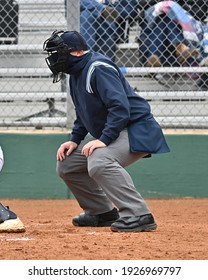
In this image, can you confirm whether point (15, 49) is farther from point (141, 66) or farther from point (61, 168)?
point (61, 168)

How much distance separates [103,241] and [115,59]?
4.68m

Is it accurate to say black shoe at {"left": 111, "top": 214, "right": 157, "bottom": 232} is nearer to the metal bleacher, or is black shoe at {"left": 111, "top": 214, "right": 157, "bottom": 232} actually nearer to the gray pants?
the gray pants

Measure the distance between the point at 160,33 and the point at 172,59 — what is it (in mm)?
367

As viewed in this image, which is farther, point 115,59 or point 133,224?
point 115,59

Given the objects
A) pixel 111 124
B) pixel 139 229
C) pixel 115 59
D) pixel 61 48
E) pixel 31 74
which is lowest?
pixel 31 74

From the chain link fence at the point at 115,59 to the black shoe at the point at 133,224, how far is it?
3.41m

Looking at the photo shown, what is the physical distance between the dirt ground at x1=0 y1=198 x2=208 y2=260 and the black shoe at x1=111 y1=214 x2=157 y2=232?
0.07 m

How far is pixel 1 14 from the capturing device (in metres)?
9.80

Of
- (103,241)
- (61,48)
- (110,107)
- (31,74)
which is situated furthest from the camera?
(31,74)

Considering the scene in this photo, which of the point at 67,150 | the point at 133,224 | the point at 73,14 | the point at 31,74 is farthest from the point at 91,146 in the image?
the point at 31,74

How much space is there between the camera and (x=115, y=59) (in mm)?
9719

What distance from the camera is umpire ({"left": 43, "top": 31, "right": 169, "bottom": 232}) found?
19.0ft

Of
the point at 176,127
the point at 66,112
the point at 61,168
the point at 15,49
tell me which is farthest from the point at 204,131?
the point at 61,168

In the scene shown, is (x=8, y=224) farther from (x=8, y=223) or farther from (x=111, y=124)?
(x=111, y=124)
